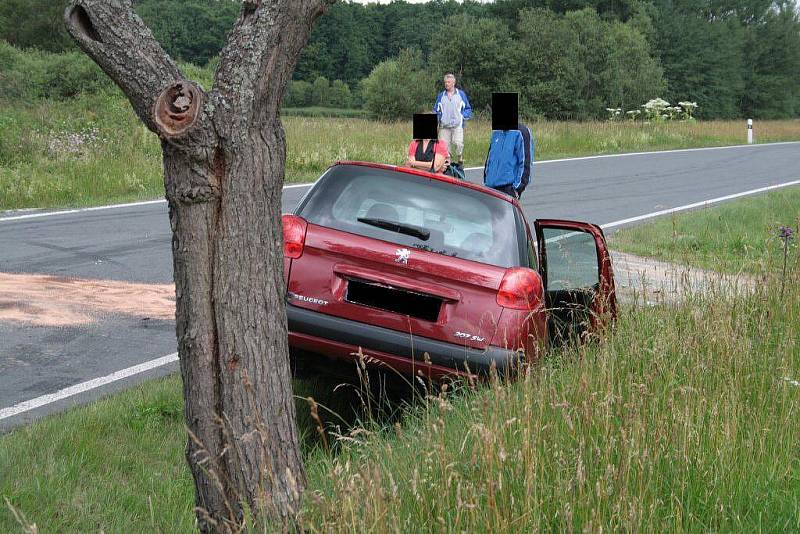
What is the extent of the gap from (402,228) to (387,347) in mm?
791

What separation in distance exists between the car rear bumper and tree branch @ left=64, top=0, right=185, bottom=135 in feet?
6.90

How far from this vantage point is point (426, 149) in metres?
10.4

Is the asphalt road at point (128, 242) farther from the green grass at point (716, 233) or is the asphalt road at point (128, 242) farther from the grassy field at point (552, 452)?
the green grass at point (716, 233)

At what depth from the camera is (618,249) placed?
12.3 metres

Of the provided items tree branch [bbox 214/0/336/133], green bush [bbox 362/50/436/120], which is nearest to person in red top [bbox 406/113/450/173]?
tree branch [bbox 214/0/336/133]

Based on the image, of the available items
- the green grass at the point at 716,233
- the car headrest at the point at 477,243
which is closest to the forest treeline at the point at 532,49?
the green grass at the point at 716,233

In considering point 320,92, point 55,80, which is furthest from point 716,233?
point 320,92

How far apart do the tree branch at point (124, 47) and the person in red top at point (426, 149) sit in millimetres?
6677

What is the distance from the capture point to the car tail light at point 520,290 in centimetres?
555

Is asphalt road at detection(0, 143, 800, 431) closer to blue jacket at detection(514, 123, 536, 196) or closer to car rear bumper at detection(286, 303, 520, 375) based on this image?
car rear bumper at detection(286, 303, 520, 375)

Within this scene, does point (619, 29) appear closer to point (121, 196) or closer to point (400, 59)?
point (400, 59)

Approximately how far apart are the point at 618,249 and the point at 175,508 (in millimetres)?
8878

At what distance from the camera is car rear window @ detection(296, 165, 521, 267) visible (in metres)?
5.76

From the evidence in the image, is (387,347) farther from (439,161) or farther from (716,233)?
(716,233)
